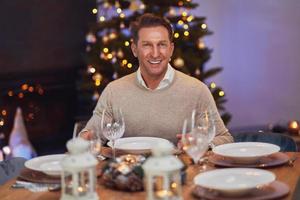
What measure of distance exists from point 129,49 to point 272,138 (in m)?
2.14

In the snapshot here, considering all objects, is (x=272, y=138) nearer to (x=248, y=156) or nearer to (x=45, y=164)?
(x=248, y=156)

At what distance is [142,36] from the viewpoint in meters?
3.11

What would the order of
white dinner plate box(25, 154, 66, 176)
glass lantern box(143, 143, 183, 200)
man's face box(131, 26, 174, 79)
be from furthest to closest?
man's face box(131, 26, 174, 79) < white dinner plate box(25, 154, 66, 176) < glass lantern box(143, 143, 183, 200)

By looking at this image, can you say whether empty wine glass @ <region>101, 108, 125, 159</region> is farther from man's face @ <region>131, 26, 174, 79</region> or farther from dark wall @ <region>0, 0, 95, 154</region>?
dark wall @ <region>0, 0, 95, 154</region>

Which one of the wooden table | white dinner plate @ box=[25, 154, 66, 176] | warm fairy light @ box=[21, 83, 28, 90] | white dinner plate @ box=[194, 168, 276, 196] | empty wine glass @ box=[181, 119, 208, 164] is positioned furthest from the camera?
warm fairy light @ box=[21, 83, 28, 90]

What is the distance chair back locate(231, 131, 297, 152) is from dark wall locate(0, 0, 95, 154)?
280 cm

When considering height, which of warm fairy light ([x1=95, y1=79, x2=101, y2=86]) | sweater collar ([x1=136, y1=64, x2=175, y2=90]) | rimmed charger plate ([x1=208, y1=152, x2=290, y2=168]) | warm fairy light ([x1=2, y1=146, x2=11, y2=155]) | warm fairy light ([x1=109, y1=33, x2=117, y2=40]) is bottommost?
warm fairy light ([x1=2, y1=146, x2=11, y2=155])

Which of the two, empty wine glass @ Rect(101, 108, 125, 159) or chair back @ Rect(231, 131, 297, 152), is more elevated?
empty wine glass @ Rect(101, 108, 125, 159)

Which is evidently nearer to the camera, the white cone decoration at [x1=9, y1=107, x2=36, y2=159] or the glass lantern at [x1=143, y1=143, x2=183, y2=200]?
the glass lantern at [x1=143, y1=143, x2=183, y2=200]

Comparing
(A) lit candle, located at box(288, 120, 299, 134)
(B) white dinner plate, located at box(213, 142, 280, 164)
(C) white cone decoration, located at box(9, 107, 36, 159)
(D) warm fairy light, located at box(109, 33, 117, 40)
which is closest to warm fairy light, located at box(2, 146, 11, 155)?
(C) white cone decoration, located at box(9, 107, 36, 159)

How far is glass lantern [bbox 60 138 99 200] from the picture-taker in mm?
1849

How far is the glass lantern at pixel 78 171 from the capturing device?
1.85 metres

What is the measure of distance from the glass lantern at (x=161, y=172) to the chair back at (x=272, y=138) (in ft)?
3.95

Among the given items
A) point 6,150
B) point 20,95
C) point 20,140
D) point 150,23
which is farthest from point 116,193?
point 20,95
